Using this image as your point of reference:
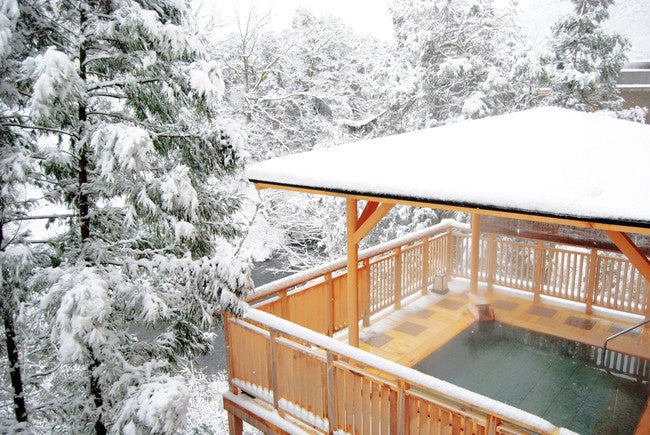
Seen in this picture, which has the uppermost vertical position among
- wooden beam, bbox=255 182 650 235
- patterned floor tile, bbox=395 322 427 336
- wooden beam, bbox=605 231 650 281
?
wooden beam, bbox=255 182 650 235

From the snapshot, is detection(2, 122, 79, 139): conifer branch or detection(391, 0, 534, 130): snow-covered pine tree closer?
detection(2, 122, 79, 139): conifer branch

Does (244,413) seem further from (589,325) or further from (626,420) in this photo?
(589,325)

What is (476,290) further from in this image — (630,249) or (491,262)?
(630,249)

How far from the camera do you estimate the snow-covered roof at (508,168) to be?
3316mm

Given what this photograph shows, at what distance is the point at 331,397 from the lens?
14.0 feet

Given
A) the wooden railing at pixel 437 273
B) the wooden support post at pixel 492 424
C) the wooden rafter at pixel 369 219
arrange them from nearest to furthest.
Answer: the wooden support post at pixel 492 424 → the wooden rafter at pixel 369 219 → the wooden railing at pixel 437 273

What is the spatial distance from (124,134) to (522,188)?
3167 millimetres

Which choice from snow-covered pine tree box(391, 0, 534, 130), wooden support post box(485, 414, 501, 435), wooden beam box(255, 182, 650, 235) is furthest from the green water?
snow-covered pine tree box(391, 0, 534, 130)

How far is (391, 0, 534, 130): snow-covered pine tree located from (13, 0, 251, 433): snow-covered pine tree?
37.8ft

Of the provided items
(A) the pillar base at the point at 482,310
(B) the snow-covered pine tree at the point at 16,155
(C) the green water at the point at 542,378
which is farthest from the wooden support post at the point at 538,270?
(B) the snow-covered pine tree at the point at 16,155

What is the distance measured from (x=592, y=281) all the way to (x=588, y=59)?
9.77 metres

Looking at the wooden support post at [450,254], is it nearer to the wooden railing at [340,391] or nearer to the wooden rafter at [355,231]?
the wooden rafter at [355,231]

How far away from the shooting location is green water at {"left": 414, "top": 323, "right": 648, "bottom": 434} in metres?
4.72

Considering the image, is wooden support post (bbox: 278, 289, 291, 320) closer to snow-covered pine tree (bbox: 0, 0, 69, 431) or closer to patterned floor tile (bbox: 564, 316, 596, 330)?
snow-covered pine tree (bbox: 0, 0, 69, 431)
